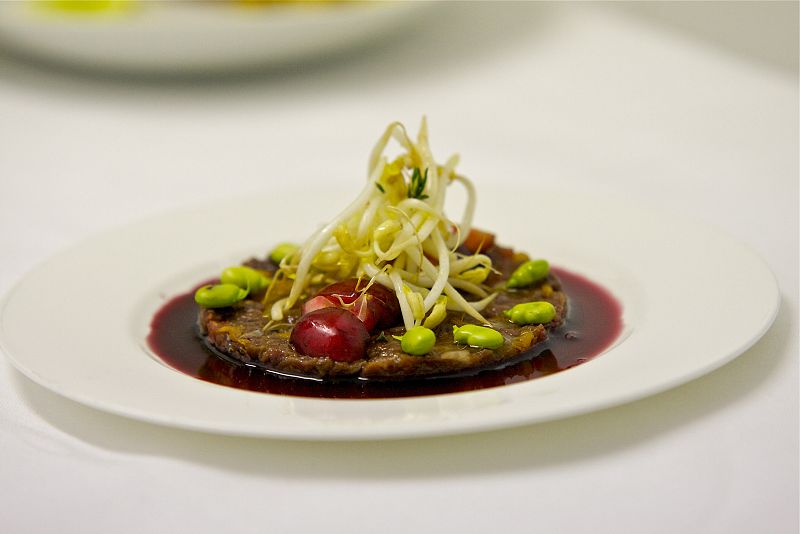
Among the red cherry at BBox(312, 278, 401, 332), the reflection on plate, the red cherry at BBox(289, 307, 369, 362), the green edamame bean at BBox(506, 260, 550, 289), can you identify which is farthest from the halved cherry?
the reflection on plate

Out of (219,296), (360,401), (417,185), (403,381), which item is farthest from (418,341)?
(219,296)

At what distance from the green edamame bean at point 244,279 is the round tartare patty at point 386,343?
6 centimetres

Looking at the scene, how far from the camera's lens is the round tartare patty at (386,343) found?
11.3 feet

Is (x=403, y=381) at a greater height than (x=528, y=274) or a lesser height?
lesser

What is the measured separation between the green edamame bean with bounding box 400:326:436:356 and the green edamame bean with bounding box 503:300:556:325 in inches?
16.7

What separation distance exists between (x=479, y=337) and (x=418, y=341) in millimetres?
220

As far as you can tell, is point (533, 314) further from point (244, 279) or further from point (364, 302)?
point (244, 279)

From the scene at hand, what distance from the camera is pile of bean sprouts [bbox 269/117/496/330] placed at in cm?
378

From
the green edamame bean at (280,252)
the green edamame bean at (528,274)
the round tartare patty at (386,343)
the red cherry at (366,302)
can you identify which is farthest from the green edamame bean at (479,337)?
the green edamame bean at (280,252)

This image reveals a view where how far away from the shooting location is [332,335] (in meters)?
3.45

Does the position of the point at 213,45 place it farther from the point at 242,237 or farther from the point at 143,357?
the point at 143,357

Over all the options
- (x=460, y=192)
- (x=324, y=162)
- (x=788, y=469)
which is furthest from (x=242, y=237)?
(x=788, y=469)

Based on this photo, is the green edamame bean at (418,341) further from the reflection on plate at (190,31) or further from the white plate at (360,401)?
the reflection on plate at (190,31)

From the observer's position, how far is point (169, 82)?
7.82 meters
